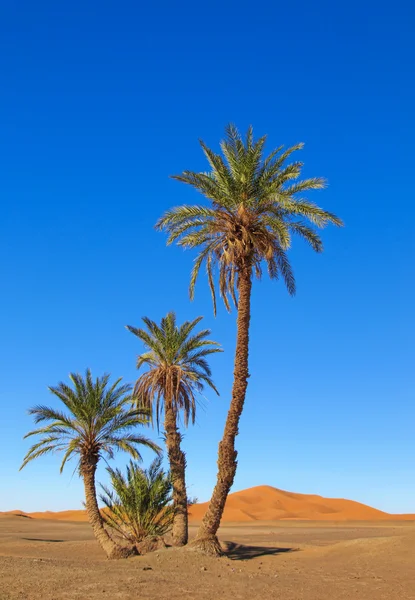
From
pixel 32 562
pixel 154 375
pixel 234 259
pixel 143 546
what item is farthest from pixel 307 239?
pixel 32 562

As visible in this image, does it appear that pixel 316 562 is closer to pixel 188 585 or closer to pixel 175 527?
pixel 175 527

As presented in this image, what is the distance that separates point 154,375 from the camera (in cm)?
2852

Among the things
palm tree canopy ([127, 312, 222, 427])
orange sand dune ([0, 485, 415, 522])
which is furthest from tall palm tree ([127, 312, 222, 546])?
orange sand dune ([0, 485, 415, 522])

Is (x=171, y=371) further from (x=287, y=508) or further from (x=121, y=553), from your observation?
(x=287, y=508)

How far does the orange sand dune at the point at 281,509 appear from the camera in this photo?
10062 cm

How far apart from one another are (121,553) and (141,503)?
3491 mm

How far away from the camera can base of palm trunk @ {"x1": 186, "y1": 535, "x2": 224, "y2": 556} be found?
889 inches

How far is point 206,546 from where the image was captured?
22750 mm

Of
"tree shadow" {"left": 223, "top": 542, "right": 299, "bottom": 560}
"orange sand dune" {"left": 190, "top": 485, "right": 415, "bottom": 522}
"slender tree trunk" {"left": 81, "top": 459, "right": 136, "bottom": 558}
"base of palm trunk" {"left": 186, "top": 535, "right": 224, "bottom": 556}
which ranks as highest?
"orange sand dune" {"left": 190, "top": 485, "right": 415, "bottom": 522}

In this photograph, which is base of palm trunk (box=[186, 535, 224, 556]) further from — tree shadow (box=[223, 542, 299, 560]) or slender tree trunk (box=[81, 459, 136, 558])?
slender tree trunk (box=[81, 459, 136, 558])

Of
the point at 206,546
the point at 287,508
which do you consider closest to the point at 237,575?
the point at 206,546

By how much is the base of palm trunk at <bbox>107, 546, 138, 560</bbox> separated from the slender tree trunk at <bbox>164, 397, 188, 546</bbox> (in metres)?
2.08

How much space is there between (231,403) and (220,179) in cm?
884

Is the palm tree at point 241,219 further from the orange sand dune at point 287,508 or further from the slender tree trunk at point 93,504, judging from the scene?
the orange sand dune at point 287,508
